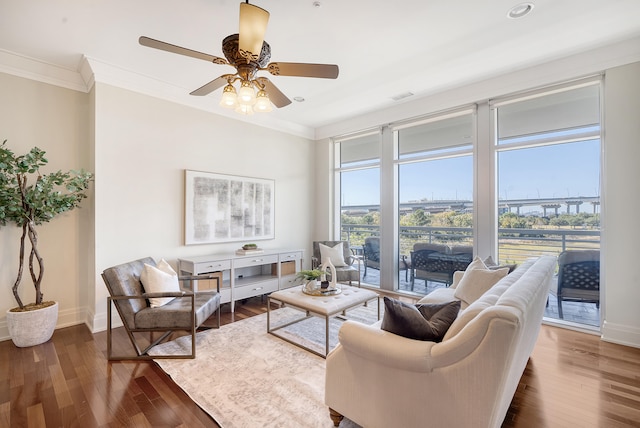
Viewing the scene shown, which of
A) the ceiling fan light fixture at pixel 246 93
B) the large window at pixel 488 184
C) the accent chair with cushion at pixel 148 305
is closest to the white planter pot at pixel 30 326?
the accent chair with cushion at pixel 148 305

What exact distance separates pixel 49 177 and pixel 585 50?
5948 millimetres

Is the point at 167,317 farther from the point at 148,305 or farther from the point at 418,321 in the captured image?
the point at 418,321

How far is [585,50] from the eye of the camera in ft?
10.4

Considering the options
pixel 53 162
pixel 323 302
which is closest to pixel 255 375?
pixel 323 302

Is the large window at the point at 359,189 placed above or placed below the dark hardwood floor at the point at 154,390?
above

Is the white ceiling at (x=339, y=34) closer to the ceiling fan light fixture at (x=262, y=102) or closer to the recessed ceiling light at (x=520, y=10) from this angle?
the recessed ceiling light at (x=520, y=10)

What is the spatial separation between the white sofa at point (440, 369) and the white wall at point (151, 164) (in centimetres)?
304

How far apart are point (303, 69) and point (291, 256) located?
10.7 feet

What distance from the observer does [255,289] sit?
4.39 metres

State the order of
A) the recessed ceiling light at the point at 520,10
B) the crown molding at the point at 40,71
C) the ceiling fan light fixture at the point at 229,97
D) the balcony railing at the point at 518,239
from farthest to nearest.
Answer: the balcony railing at the point at 518,239 → the crown molding at the point at 40,71 → the recessed ceiling light at the point at 520,10 → the ceiling fan light fixture at the point at 229,97

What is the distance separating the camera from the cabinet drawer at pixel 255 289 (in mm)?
4152

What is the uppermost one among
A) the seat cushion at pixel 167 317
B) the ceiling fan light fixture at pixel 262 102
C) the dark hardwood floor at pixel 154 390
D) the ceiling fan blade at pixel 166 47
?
the ceiling fan blade at pixel 166 47

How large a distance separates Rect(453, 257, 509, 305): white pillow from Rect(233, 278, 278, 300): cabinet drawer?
8.95 feet

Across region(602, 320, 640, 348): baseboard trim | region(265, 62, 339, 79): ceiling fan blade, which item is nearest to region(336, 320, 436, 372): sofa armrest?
region(265, 62, 339, 79): ceiling fan blade
